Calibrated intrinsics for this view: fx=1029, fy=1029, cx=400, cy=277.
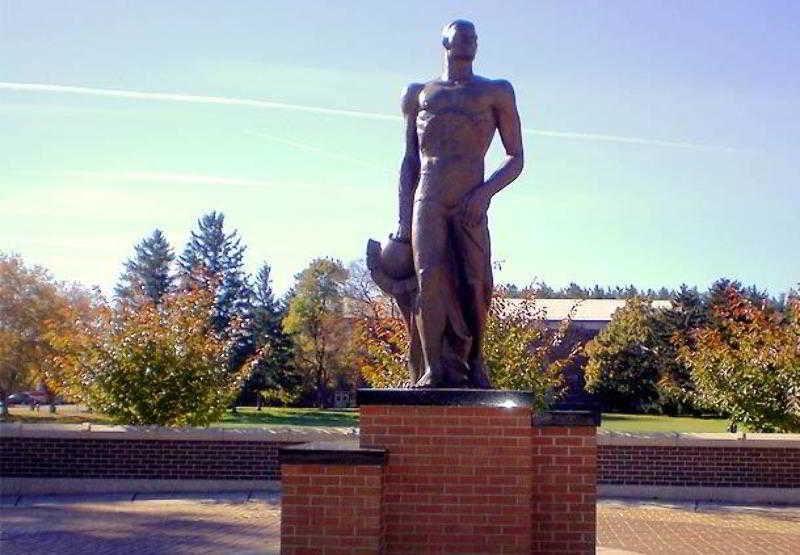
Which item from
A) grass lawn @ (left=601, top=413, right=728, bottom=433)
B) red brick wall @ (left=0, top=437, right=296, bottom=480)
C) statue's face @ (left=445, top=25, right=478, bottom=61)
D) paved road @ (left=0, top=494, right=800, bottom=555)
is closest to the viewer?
statue's face @ (left=445, top=25, right=478, bottom=61)

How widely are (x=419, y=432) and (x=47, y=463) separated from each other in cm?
990

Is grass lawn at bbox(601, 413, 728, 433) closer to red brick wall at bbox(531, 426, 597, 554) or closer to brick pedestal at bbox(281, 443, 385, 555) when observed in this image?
red brick wall at bbox(531, 426, 597, 554)

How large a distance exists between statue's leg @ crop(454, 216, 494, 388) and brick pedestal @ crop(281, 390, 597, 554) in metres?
0.60

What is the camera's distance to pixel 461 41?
8.11 metres

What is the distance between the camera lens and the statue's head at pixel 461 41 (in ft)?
26.6

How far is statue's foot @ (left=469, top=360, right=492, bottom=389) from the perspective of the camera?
26.2 ft

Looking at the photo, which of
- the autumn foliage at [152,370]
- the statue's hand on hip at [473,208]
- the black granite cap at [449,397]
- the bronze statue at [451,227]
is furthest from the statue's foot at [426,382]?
the autumn foliage at [152,370]

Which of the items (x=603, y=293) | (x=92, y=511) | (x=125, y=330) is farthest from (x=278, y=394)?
(x=603, y=293)

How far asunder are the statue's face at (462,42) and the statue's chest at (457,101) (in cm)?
29

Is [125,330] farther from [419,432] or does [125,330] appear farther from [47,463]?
[419,432]

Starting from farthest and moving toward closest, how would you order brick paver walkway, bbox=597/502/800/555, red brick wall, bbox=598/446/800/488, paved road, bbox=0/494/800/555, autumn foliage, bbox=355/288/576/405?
autumn foliage, bbox=355/288/576/405 → red brick wall, bbox=598/446/800/488 → brick paver walkway, bbox=597/502/800/555 → paved road, bbox=0/494/800/555

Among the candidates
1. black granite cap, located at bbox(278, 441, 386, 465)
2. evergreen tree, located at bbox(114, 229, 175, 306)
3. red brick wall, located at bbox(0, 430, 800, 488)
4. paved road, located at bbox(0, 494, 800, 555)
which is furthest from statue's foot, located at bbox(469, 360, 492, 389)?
evergreen tree, located at bbox(114, 229, 175, 306)

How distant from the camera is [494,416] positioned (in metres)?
7.47

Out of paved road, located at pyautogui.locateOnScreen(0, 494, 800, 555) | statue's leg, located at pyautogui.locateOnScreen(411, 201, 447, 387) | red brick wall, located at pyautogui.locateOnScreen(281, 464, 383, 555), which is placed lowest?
paved road, located at pyautogui.locateOnScreen(0, 494, 800, 555)
